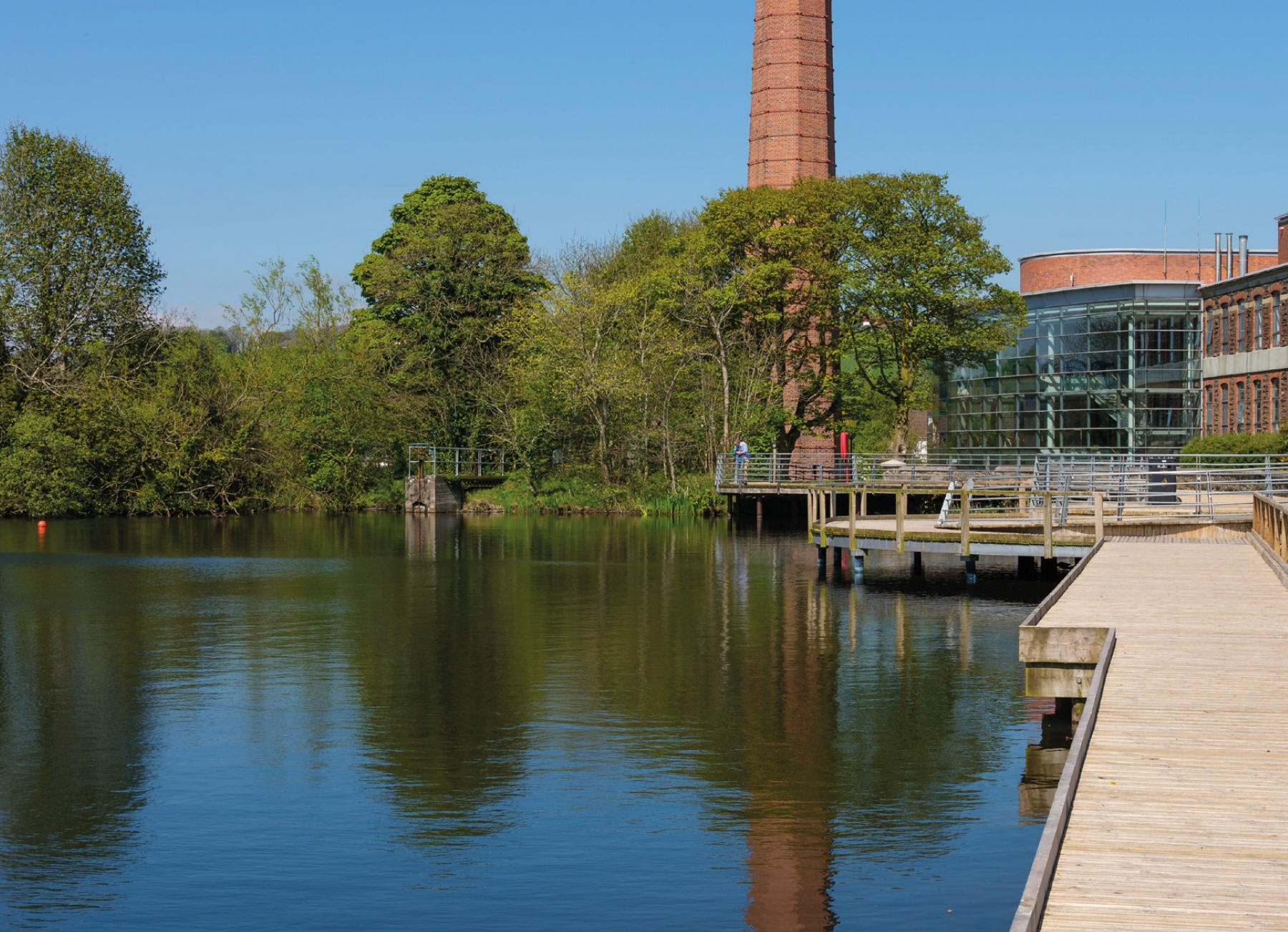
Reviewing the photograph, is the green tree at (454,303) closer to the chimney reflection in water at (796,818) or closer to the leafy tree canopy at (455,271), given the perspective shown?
the leafy tree canopy at (455,271)

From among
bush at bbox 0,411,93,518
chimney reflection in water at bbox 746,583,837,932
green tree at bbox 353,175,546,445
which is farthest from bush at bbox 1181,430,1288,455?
bush at bbox 0,411,93,518

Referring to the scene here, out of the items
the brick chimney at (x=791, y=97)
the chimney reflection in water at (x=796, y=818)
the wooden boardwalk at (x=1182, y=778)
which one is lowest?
the chimney reflection in water at (x=796, y=818)

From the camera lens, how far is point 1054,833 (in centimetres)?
800

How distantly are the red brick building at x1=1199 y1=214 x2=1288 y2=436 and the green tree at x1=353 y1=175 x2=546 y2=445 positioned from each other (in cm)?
2774

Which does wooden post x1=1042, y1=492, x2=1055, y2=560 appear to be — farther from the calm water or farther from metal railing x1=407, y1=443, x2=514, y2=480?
metal railing x1=407, y1=443, x2=514, y2=480

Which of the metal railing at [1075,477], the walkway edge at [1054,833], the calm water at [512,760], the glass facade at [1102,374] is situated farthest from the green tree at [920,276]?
the walkway edge at [1054,833]

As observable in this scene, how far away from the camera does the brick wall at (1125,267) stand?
7206cm

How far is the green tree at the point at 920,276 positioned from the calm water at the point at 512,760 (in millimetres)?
28027

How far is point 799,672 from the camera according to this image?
60.5 feet

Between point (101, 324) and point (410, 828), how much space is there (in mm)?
48299

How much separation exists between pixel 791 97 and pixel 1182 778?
57.7 meters

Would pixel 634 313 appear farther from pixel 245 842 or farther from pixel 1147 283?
pixel 245 842

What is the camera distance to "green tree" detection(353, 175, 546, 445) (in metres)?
59.9

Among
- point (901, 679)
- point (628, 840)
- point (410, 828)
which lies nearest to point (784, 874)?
point (628, 840)
